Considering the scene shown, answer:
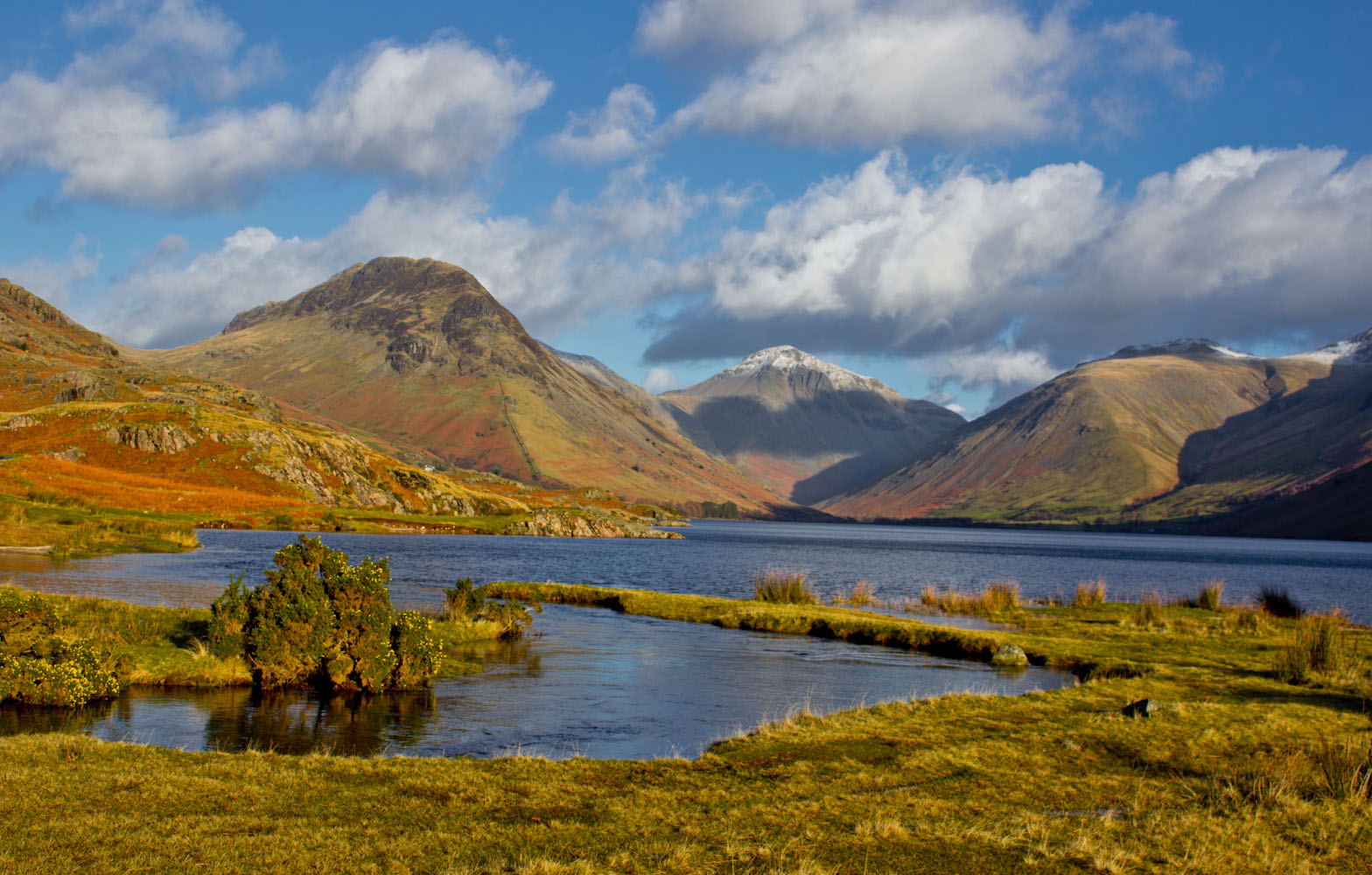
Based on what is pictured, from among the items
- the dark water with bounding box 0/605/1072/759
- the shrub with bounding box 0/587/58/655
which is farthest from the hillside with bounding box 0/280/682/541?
the dark water with bounding box 0/605/1072/759

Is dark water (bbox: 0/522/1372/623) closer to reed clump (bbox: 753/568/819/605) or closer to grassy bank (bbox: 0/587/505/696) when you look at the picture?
grassy bank (bbox: 0/587/505/696)

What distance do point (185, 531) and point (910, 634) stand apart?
5933 cm

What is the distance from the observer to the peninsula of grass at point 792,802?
37.2 feet

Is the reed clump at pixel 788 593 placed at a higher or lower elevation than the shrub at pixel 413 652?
lower

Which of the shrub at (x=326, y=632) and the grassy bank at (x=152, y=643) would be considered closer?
the grassy bank at (x=152, y=643)

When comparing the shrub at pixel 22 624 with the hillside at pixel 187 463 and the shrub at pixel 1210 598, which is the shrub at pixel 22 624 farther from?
the hillside at pixel 187 463

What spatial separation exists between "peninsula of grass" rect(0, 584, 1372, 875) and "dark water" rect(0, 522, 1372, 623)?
24.5m

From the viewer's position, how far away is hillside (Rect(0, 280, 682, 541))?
326 feet

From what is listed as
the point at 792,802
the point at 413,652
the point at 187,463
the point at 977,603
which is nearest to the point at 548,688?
the point at 413,652

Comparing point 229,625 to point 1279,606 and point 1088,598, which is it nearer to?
point 1088,598

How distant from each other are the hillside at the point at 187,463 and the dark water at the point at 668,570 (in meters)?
11.4

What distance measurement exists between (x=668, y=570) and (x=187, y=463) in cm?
8035

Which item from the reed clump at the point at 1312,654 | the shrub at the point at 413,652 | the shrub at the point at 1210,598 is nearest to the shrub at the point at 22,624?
the shrub at the point at 413,652

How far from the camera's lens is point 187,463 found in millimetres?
128375
